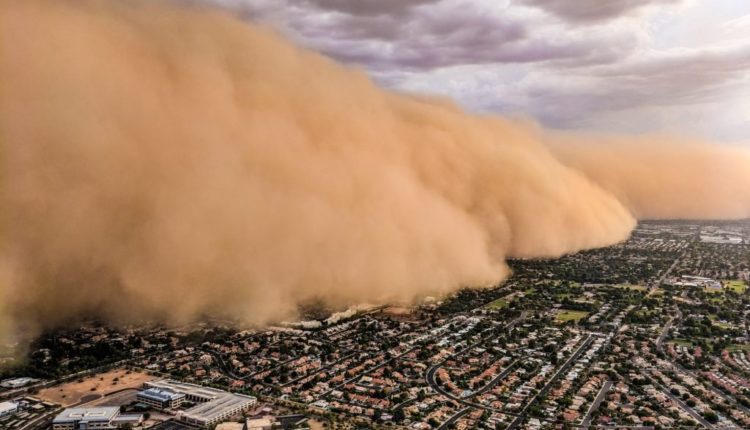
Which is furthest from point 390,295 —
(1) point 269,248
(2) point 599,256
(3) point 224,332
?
(2) point 599,256

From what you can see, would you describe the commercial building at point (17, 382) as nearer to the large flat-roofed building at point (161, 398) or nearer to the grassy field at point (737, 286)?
the large flat-roofed building at point (161, 398)

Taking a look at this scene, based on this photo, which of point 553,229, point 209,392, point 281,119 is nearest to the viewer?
point 209,392

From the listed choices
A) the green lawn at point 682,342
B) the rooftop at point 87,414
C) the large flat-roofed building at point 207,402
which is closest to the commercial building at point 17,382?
the rooftop at point 87,414

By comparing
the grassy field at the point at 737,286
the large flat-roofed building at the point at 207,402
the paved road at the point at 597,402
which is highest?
the large flat-roofed building at the point at 207,402

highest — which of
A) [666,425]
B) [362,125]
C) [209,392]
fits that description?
[362,125]

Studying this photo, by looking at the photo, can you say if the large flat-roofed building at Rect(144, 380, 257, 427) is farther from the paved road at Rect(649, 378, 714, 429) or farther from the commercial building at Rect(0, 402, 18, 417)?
the paved road at Rect(649, 378, 714, 429)

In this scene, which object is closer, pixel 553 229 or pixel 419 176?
pixel 419 176

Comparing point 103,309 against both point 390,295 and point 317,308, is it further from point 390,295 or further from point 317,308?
point 390,295

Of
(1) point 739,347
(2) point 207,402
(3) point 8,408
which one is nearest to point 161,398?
(2) point 207,402
